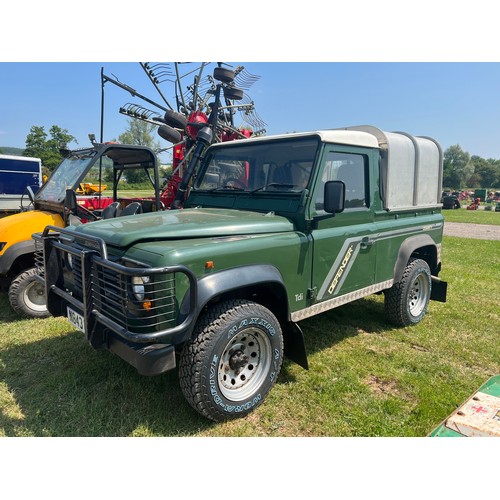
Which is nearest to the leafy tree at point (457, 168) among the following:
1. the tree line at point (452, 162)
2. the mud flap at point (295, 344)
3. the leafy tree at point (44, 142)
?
the tree line at point (452, 162)

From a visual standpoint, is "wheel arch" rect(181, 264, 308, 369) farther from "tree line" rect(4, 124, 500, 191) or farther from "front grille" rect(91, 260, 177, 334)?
"tree line" rect(4, 124, 500, 191)

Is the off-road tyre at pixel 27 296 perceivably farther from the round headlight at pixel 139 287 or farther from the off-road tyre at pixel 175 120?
the off-road tyre at pixel 175 120

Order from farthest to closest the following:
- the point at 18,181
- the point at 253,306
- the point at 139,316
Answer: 1. the point at 18,181
2. the point at 253,306
3. the point at 139,316

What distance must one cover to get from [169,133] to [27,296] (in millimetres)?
4613

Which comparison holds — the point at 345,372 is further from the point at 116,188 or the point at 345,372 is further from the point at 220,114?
the point at 220,114

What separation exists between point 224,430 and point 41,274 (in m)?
2.31

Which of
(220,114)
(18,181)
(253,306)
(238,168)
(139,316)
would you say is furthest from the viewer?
(18,181)

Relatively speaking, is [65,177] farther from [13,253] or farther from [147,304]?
[147,304]

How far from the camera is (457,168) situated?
72.4 metres

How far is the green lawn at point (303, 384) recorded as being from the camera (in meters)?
2.79

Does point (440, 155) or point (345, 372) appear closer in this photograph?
point (345, 372)

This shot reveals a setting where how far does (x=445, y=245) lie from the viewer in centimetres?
1189

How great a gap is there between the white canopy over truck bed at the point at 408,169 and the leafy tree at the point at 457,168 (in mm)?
72616

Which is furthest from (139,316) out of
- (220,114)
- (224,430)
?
(220,114)
